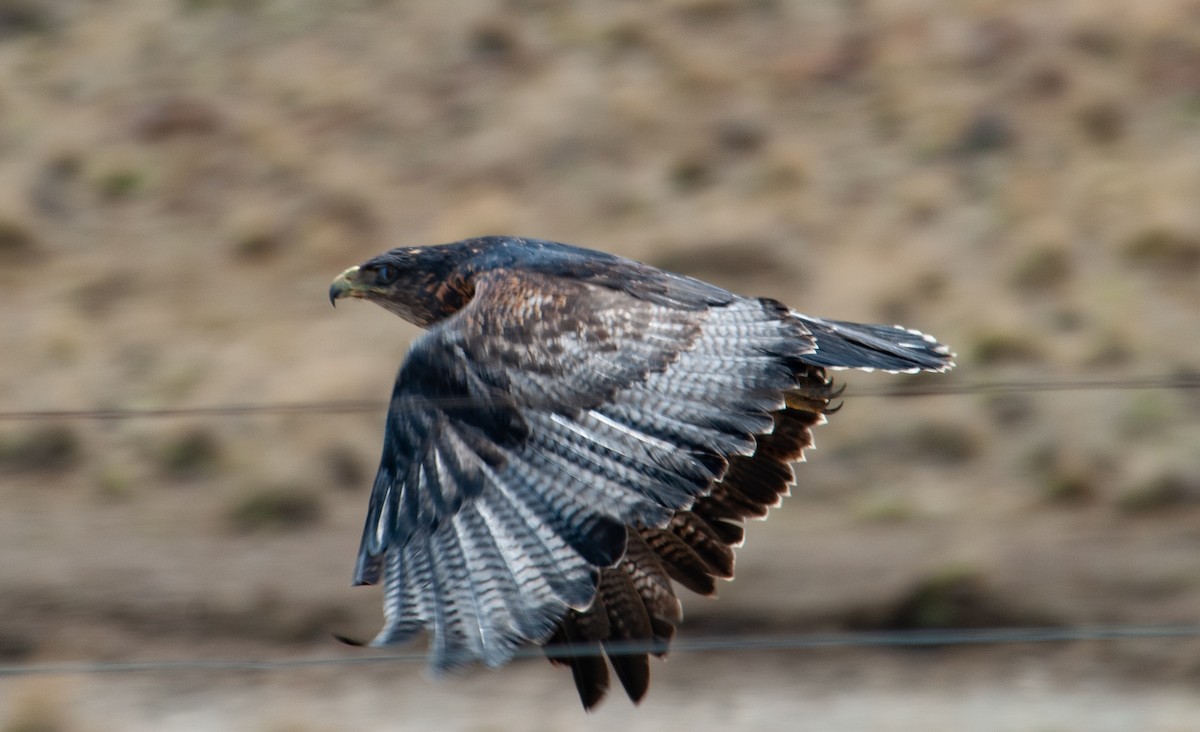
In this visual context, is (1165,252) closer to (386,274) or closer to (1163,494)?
(1163,494)

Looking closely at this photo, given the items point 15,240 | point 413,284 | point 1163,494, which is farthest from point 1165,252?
point 15,240

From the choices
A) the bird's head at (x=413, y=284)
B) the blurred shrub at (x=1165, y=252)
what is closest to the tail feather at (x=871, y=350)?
the bird's head at (x=413, y=284)

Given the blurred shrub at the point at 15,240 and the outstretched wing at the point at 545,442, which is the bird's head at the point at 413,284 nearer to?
the outstretched wing at the point at 545,442

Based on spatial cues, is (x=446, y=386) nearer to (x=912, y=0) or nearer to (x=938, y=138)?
(x=938, y=138)

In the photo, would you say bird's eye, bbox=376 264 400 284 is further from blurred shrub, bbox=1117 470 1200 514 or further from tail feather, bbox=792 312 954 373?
blurred shrub, bbox=1117 470 1200 514

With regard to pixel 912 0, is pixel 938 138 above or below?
below

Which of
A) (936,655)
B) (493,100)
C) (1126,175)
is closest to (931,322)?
(1126,175)

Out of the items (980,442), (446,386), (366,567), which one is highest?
(980,442)
